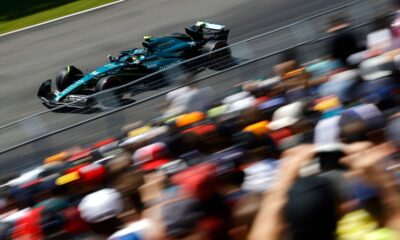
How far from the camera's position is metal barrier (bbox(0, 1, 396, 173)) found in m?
7.21

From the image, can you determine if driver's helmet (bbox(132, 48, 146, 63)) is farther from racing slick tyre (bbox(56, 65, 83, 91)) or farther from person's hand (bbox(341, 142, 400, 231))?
person's hand (bbox(341, 142, 400, 231))

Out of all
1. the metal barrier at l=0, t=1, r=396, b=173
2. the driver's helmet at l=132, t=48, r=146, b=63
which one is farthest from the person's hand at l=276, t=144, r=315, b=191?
the driver's helmet at l=132, t=48, r=146, b=63

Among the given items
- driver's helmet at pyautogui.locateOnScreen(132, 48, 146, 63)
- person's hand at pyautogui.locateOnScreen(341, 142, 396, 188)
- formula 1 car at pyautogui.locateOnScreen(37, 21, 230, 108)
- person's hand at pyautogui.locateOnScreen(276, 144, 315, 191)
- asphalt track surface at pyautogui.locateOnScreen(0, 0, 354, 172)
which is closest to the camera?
person's hand at pyautogui.locateOnScreen(341, 142, 396, 188)

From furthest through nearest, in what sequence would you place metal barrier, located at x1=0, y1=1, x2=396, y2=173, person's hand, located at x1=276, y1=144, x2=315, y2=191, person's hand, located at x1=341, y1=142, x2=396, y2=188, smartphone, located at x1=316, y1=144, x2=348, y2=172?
1. metal barrier, located at x1=0, y1=1, x2=396, y2=173
2. smartphone, located at x1=316, y1=144, x2=348, y2=172
3. person's hand, located at x1=276, y1=144, x2=315, y2=191
4. person's hand, located at x1=341, y1=142, x2=396, y2=188

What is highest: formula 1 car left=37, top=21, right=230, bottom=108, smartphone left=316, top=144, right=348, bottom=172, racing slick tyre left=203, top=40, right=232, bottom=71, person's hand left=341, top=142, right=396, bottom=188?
person's hand left=341, top=142, right=396, bottom=188

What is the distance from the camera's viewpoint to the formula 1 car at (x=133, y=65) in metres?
11.4

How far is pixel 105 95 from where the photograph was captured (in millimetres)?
8141

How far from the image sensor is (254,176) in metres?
3.98

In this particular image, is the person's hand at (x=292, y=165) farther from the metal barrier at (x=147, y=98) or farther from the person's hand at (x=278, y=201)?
the metal barrier at (x=147, y=98)

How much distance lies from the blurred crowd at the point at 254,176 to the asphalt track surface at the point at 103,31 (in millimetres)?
7534

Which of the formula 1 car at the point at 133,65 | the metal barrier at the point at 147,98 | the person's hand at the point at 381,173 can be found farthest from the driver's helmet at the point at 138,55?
the person's hand at the point at 381,173

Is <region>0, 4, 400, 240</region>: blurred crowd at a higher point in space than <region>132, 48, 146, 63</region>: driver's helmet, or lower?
higher

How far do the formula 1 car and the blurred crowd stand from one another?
17.0 feet

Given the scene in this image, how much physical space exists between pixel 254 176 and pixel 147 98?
3.90 m
